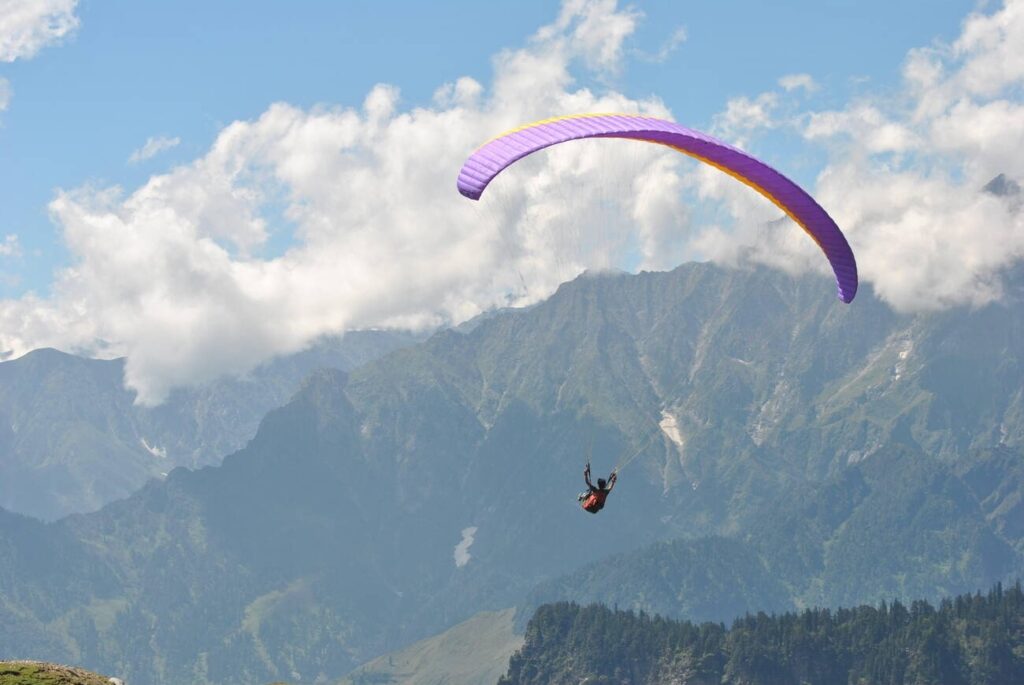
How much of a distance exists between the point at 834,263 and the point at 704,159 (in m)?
9.89

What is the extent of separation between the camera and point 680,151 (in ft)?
258

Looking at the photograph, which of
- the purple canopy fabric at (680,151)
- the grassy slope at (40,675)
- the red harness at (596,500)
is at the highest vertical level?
the purple canopy fabric at (680,151)

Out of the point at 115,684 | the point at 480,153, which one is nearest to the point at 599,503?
the point at 480,153

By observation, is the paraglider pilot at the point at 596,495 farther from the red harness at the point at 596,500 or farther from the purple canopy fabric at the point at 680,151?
the purple canopy fabric at the point at 680,151

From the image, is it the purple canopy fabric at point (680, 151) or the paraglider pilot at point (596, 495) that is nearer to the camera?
the purple canopy fabric at point (680, 151)

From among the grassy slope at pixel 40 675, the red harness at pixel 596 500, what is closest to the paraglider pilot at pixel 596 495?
the red harness at pixel 596 500

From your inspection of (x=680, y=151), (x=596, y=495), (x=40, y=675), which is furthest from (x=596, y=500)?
(x=40, y=675)

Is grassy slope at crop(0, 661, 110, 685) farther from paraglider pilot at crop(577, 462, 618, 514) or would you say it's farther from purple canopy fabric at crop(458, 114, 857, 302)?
purple canopy fabric at crop(458, 114, 857, 302)

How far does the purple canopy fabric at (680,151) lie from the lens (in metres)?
70.6

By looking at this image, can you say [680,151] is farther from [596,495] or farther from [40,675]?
[40,675]

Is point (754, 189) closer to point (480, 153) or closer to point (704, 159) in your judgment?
point (704, 159)

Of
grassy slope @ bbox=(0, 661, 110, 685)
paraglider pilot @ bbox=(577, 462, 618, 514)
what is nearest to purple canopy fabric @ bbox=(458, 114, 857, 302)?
paraglider pilot @ bbox=(577, 462, 618, 514)

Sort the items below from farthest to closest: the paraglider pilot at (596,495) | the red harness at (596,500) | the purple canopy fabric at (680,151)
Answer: the red harness at (596,500), the paraglider pilot at (596,495), the purple canopy fabric at (680,151)

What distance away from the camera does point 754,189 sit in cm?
8144
